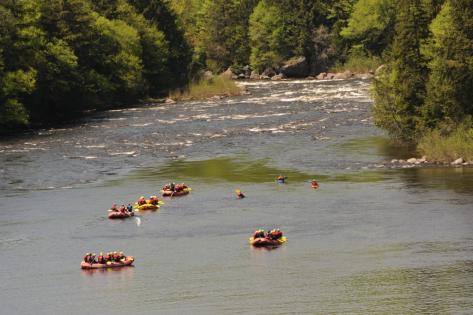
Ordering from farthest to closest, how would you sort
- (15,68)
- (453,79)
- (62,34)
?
(62,34) → (15,68) → (453,79)

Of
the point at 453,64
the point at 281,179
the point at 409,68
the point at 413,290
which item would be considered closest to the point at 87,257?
the point at 413,290

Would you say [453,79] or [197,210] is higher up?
[453,79]

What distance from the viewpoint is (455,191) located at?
75688 millimetres

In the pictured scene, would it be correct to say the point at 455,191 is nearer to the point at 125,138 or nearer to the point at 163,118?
the point at 125,138

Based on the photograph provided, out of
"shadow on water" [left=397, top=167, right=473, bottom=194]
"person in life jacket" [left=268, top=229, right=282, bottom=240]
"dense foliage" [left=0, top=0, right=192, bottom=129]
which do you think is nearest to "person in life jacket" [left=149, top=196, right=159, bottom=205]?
"person in life jacket" [left=268, top=229, right=282, bottom=240]

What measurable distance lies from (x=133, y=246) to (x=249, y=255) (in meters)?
8.66

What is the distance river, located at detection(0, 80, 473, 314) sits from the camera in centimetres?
5391

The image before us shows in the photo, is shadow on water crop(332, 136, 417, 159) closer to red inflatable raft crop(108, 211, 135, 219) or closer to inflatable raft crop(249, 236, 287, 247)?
red inflatable raft crop(108, 211, 135, 219)

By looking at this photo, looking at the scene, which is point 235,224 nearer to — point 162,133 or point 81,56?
point 162,133

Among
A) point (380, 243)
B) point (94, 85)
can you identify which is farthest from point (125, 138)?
point (380, 243)

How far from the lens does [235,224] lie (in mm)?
70188

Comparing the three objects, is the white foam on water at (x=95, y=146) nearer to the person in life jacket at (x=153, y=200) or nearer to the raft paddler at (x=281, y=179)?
the raft paddler at (x=281, y=179)

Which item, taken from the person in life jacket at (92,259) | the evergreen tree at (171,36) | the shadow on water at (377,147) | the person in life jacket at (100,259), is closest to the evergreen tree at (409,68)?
the shadow on water at (377,147)

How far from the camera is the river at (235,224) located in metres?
53.9
